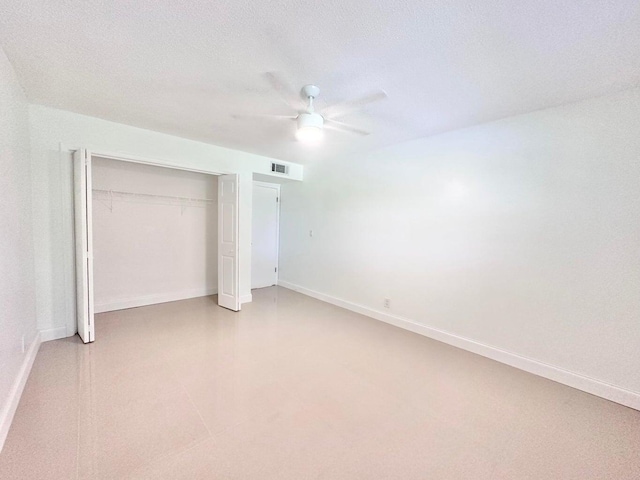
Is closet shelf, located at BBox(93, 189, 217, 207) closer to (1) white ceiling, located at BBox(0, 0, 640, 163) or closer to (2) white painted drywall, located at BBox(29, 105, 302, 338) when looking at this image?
(2) white painted drywall, located at BBox(29, 105, 302, 338)

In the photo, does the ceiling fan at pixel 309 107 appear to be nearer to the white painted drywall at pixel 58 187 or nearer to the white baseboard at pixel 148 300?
the white painted drywall at pixel 58 187

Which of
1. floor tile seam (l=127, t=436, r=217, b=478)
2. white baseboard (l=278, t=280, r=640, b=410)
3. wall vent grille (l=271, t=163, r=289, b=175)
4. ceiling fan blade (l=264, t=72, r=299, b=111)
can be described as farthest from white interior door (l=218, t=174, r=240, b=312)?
floor tile seam (l=127, t=436, r=217, b=478)

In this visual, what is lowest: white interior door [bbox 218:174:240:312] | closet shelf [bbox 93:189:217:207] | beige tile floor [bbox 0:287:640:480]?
beige tile floor [bbox 0:287:640:480]

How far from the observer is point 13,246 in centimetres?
211

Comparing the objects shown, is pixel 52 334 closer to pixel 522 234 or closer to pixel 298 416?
pixel 298 416

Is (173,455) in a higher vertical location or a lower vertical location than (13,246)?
lower

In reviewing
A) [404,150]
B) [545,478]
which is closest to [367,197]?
[404,150]

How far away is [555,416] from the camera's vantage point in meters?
2.07

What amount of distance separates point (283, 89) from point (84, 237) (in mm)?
2635

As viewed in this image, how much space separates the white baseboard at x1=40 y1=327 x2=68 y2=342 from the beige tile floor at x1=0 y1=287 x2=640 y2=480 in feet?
0.80

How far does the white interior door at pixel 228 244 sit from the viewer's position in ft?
13.4

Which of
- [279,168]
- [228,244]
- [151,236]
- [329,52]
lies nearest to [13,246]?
[151,236]

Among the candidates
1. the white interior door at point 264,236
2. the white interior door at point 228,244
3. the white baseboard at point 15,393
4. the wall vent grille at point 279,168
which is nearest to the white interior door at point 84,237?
the white baseboard at point 15,393

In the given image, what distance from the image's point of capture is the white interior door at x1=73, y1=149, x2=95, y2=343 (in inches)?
113
